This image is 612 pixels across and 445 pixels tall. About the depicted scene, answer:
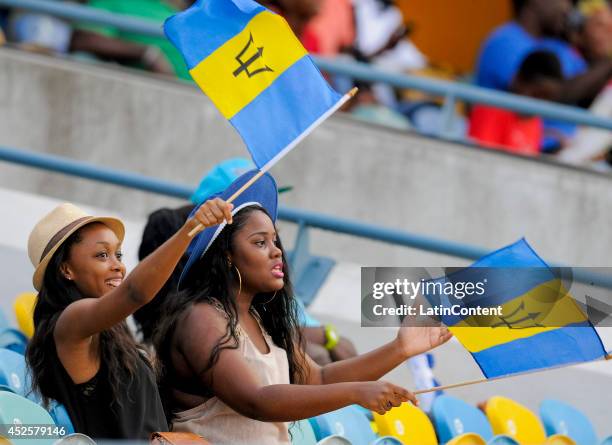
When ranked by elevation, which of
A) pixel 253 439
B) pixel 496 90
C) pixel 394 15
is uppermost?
pixel 394 15

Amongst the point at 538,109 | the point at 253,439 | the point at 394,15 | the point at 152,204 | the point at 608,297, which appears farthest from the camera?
the point at 394,15

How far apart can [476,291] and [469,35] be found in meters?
7.42

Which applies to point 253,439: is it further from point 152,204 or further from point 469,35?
point 469,35

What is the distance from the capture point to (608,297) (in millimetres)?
5715

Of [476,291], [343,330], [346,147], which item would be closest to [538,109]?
[346,147]

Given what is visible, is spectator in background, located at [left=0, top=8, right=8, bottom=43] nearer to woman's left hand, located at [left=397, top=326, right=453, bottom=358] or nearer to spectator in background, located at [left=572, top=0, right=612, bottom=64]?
spectator in background, located at [left=572, top=0, right=612, bottom=64]

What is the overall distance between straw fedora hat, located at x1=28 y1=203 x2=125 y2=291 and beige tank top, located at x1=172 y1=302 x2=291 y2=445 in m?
0.45

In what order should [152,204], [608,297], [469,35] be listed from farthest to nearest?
[469,35] < [152,204] < [608,297]

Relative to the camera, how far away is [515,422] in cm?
652

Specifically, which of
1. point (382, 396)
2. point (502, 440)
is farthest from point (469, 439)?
point (382, 396)

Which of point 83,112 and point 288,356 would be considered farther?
point 83,112

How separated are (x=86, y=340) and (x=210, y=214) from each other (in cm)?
61

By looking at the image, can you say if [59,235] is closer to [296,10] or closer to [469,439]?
[469,439]

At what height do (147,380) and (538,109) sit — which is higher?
(538,109)
